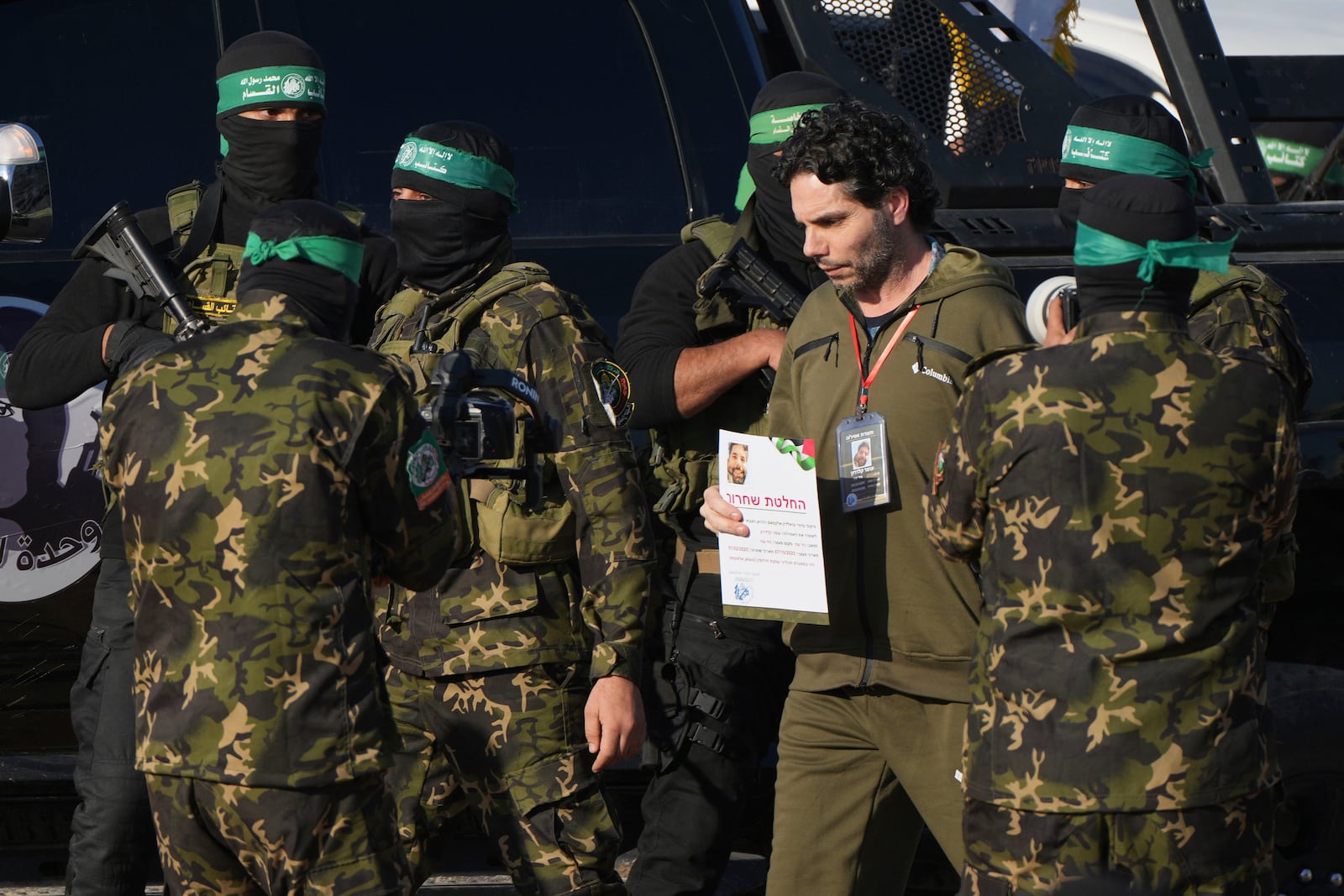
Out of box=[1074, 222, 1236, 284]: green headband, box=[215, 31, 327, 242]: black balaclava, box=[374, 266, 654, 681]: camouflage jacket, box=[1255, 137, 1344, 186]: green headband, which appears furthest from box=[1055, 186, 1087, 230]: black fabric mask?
box=[1255, 137, 1344, 186]: green headband

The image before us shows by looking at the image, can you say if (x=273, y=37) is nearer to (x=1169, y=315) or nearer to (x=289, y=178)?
(x=289, y=178)

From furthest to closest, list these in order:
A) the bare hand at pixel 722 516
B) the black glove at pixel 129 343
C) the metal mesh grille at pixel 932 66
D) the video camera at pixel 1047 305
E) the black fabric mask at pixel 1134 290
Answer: the metal mesh grille at pixel 932 66 → the black glove at pixel 129 343 → the bare hand at pixel 722 516 → the video camera at pixel 1047 305 → the black fabric mask at pixel 1134 290

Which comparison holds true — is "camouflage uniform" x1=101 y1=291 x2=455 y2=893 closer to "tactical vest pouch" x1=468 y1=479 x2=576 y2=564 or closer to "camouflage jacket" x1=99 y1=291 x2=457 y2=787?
"camouflage jacket" x1=99 y1=291 x2=457 y2=787

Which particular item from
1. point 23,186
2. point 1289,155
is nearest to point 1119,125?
point 23,186

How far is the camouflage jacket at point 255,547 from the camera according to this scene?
114 inches

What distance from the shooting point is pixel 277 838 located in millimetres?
2896

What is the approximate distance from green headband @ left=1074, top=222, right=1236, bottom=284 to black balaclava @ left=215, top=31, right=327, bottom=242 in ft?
6.08

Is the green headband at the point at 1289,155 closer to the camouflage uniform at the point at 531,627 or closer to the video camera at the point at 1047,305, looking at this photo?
the video camera at the point at 1047,305

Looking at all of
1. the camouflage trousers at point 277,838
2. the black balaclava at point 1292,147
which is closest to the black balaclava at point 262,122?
the camouflage trousers at point 277,838

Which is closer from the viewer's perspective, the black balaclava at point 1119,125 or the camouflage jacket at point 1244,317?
the camouflage jacket at point 1244,317

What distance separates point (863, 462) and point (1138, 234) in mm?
742

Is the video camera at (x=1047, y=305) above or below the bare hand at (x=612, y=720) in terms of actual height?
above

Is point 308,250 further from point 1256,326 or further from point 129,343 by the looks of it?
point 1256,326

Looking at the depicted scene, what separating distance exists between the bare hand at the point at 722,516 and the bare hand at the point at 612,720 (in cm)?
36
